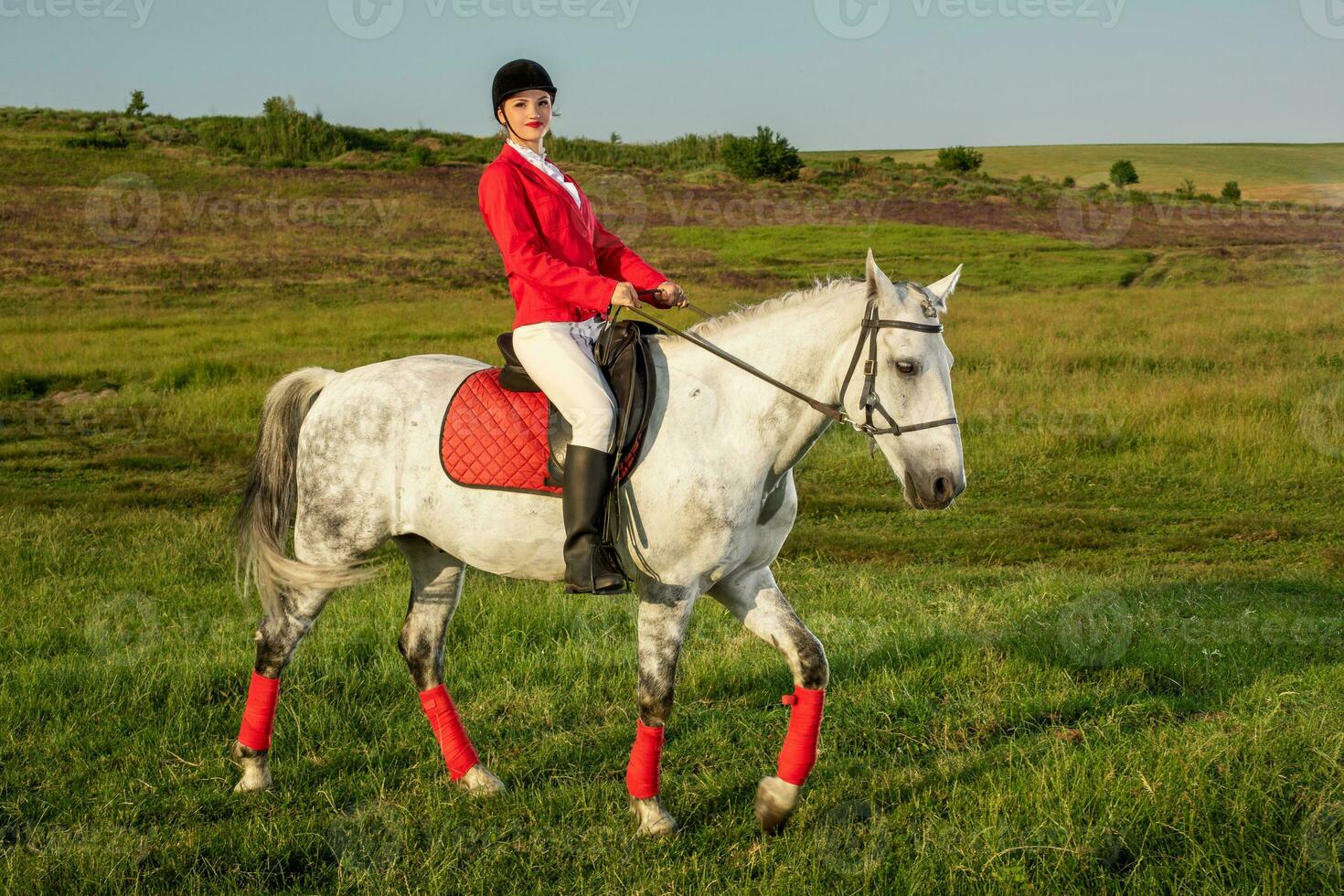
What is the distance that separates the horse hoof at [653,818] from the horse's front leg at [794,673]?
15.0 inches

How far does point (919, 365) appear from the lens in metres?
4.26

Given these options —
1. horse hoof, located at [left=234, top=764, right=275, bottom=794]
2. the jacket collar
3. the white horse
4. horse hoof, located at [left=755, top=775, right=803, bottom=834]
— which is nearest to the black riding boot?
the white horse

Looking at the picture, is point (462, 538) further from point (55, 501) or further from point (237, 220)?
point (237, 220)

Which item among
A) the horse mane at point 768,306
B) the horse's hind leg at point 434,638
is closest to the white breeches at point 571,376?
the horse mane at point 768,306

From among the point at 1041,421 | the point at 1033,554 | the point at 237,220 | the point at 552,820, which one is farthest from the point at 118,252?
the point at 552,820

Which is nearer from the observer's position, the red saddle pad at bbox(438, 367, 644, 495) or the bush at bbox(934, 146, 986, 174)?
the red saddle pad at bbox(438, 367, 644, 495)

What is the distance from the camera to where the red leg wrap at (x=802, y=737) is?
4.62 metres

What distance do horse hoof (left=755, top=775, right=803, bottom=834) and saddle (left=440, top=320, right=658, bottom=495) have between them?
56.7 inches

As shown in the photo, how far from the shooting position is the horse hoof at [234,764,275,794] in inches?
204

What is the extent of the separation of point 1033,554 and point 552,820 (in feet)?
22.9

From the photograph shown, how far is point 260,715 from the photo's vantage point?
5.23 m

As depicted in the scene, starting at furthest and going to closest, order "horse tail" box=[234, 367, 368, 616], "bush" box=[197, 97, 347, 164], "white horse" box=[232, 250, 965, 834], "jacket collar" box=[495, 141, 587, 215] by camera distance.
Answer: "bush" box=[197, 97, 347, 164]
"horse tail" box=[234, 367, 368, 616]
"jacket collar" box=[495, 141, 587, 215]
"white horse" box=[232, 250, 965, 834]

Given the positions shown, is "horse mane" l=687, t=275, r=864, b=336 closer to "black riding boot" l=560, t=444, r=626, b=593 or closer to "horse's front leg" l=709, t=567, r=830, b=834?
"black riding boot" l=560, t=444, r=626, b=593

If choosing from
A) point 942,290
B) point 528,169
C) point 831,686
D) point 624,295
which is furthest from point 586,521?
point 831,686
